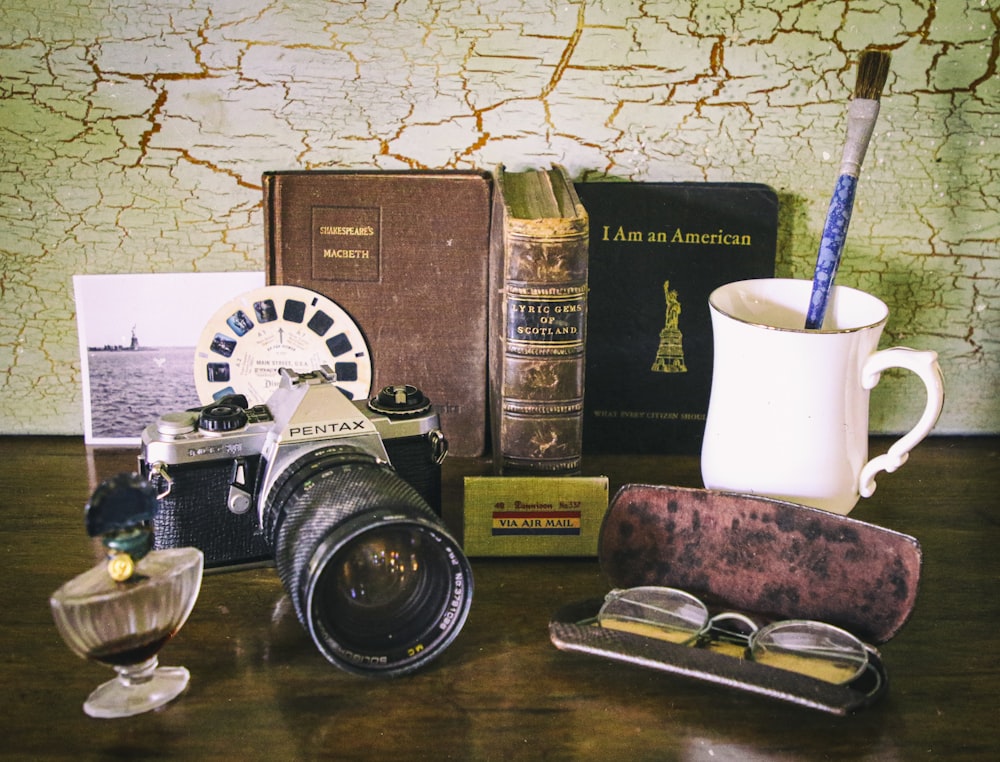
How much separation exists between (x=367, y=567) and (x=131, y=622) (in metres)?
0.16

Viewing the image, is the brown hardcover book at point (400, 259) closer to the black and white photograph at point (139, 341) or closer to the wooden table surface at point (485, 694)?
the black and white photograph at point (139, 341)

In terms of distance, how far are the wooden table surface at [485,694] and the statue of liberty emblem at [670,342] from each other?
280 millimetres

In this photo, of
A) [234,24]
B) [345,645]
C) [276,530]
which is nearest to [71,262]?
[234,24]

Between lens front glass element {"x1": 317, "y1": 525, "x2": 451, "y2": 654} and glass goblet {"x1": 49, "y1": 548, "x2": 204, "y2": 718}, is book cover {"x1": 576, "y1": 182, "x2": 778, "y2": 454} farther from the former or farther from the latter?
glass goblet {"x1": 49, "y1": 548, "x2": 204, "y2": 718}

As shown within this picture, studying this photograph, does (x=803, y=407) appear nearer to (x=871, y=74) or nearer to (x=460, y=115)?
(x=871, y=74)

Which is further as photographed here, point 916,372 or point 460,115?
point 460,115

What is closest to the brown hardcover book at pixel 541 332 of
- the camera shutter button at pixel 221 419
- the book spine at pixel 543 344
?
the book spine at pixel 543 344

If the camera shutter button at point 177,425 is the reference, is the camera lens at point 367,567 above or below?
below

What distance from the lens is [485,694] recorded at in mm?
676

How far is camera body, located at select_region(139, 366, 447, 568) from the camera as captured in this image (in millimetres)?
784

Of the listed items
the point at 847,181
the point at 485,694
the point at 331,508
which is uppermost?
the point at 847,181

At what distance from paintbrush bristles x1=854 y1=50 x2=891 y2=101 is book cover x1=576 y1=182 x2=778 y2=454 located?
0.18 m

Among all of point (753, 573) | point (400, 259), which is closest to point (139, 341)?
point (400, 259)

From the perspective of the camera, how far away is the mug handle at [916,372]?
2.59 feet
